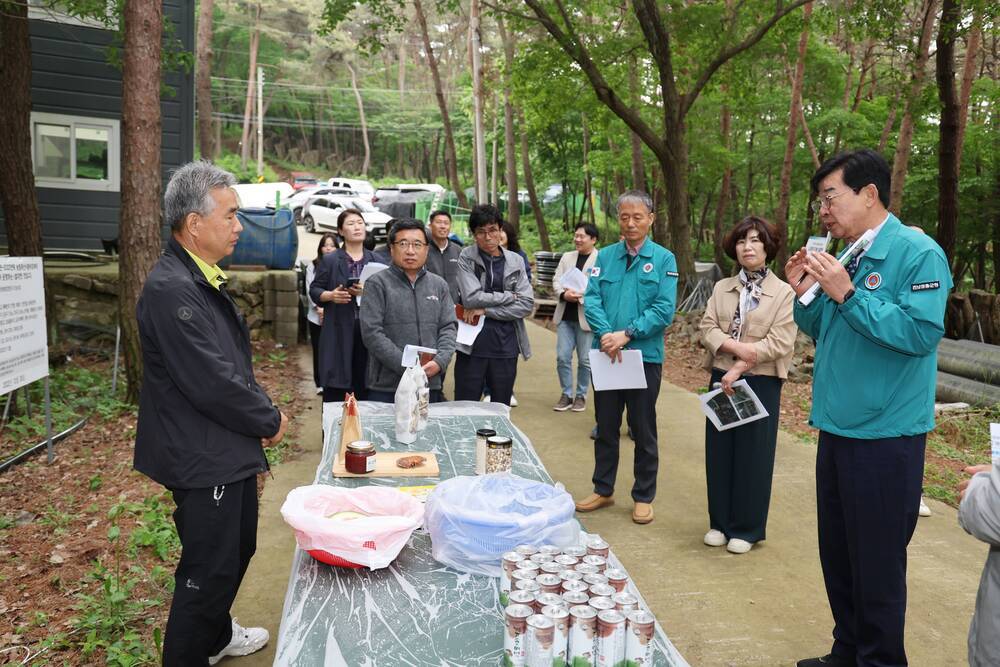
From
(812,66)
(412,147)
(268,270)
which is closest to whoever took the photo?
(268,270)

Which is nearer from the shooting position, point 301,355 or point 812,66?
point 301,355

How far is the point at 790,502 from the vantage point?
17.1 ft

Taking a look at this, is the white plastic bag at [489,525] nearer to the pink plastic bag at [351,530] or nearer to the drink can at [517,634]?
the pink plastic bag at [351,530]

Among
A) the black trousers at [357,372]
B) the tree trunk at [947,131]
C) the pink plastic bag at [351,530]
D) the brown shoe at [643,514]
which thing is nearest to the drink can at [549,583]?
the pink plastic bag at [351,530]

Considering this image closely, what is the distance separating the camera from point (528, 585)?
1944 millimetres

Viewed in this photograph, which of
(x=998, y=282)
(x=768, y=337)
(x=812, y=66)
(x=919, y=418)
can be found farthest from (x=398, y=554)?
(x=812, y=66)

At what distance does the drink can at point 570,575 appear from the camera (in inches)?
78.2

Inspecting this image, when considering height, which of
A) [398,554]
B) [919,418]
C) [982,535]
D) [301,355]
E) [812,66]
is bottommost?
[301,355]

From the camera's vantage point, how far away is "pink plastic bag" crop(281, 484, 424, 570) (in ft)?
7.83

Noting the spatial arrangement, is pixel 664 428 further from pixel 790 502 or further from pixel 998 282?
pixel 998 282

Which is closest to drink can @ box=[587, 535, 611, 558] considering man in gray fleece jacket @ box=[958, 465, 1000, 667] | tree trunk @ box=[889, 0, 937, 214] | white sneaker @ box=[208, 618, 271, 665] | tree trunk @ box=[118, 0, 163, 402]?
man in gray fleece jacket @ box=[958, 465, 1000, 667]

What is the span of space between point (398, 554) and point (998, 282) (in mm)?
13453

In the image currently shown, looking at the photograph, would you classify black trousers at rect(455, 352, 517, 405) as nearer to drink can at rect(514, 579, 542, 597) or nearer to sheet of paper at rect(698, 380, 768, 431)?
sheet of paper at rect(698, 380, 768, 431)

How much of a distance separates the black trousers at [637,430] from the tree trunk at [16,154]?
6.11 metres
